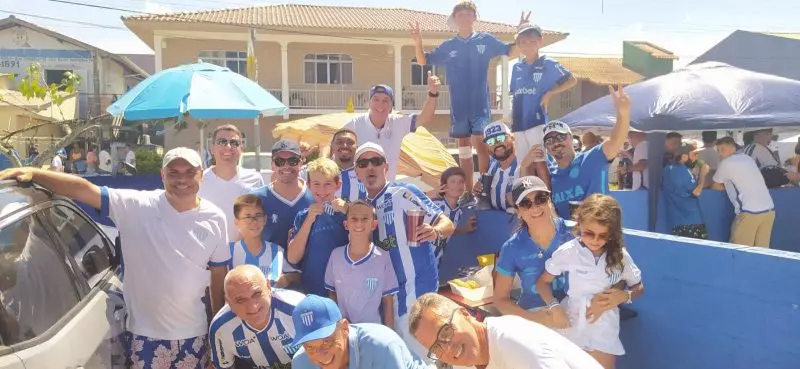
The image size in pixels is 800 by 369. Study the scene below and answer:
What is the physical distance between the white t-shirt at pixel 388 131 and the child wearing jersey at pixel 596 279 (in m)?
2.31

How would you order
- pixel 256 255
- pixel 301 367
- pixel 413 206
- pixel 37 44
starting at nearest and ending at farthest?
pixel 301 367, pixel 256 255, pixel 413 206, pixel 37 44

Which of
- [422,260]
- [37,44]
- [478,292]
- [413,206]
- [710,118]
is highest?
[37,44]

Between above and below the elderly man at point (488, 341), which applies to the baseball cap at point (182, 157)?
above

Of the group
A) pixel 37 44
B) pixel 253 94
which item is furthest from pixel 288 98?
pixel 253 94

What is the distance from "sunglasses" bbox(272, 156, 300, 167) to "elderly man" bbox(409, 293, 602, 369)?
1825mm

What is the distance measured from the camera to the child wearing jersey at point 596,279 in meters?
3.08

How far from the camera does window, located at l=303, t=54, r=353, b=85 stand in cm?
2573

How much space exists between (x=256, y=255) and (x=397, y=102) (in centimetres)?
2230

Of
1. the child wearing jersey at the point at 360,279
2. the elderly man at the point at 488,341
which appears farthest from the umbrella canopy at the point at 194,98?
the elderly man at the point at 488,341

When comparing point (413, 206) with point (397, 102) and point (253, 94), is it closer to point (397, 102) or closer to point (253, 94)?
point (253, 94)

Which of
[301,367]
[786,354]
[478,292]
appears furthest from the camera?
[478,292]

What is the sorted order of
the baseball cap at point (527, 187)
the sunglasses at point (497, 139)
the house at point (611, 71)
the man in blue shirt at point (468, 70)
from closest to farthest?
the baseball cap at point (527, 187), the sunglasses at point (497, 139), the man in blue shirt at point (468, 70), the house at point (611, 71)

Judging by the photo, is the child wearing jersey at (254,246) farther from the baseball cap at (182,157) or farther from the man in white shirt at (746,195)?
the man in white shirt at (746,195)

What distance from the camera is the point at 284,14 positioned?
26.3m
